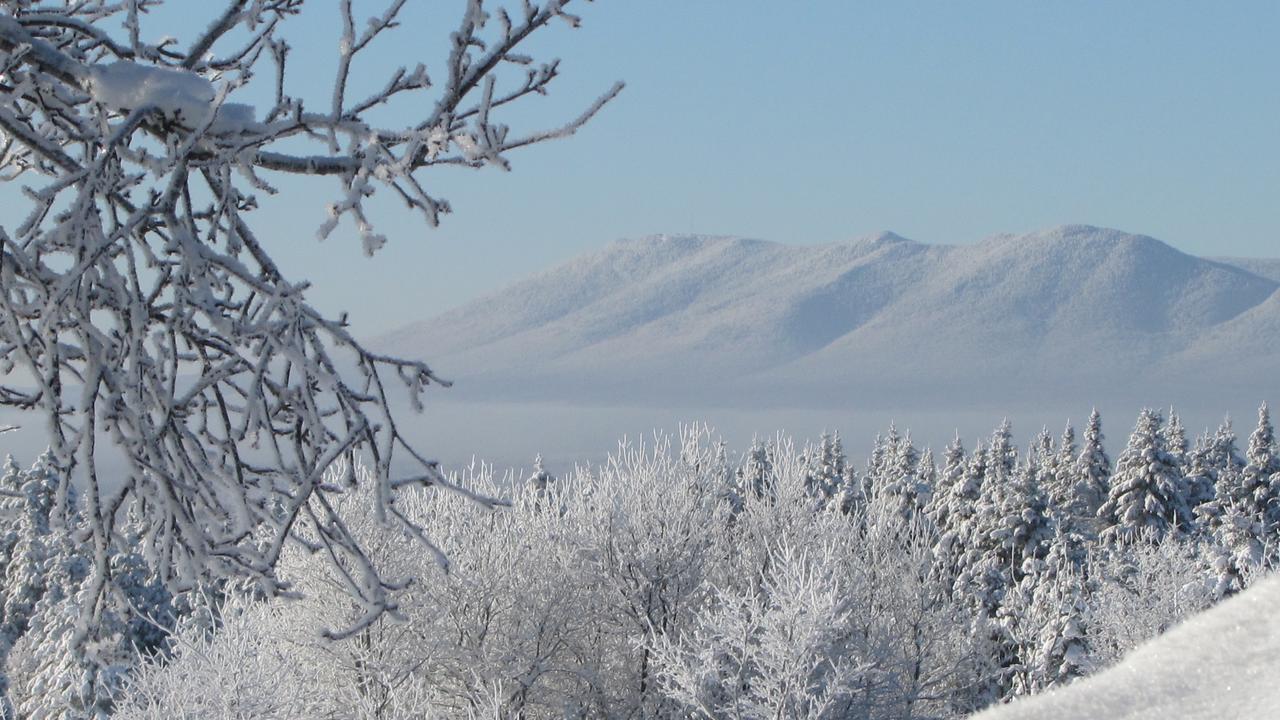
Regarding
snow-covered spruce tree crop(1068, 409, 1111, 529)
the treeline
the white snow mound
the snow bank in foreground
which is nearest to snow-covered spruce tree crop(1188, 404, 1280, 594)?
snow-covered spruce tree crop(1068, 409, 1111, 529)

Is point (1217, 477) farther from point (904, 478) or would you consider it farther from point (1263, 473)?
point (904, 478)

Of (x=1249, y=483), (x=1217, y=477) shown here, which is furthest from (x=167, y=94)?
(x=1217, y=477)

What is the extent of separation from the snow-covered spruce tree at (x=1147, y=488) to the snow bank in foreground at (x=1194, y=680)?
Answer: 47762 mm

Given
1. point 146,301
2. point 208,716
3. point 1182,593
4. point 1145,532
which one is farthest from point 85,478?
point 1145,532

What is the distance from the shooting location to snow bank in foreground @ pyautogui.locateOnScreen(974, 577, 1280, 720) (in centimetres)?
143

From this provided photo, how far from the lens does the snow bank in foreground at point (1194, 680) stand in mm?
1430

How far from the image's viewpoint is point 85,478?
359cm

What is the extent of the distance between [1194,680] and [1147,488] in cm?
4980

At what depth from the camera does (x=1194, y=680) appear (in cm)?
147

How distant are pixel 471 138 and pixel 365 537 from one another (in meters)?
20.7

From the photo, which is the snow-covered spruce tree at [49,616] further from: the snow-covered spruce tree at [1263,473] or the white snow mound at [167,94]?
the snow-covered spruce tree at [1263,473]

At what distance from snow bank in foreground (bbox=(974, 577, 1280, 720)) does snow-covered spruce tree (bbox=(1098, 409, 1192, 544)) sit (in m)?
47.8

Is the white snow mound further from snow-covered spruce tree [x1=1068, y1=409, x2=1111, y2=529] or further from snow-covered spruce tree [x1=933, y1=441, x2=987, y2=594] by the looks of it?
snow-covered spruce tree [x1=1068, y1=409, x2=1111, y2=529]

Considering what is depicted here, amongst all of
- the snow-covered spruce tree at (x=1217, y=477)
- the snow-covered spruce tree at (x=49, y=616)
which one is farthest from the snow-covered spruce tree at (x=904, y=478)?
the snow-covered spruce tree at (x=49, y=616)
